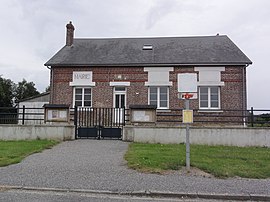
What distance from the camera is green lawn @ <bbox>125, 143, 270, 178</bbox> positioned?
7371 millimetres

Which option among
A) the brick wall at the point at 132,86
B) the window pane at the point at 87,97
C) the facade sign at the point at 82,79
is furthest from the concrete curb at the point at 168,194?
the facade sign at the point at 82,79

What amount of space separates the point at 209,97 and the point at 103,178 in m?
13.7

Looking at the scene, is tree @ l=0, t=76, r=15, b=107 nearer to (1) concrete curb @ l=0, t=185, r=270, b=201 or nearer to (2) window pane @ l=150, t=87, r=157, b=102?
(2) window pane @ l=150, t=87, r=157, b=102

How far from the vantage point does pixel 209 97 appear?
1884 centimetres

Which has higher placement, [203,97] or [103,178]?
[203,97]

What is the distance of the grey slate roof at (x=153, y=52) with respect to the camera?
62.6 ft

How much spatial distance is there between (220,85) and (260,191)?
13556 mm

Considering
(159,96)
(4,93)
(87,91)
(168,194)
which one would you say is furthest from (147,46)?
(4,93)

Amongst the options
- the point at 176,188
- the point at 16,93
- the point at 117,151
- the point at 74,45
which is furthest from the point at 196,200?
the point at 16,93

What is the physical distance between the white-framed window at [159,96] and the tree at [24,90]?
42.2m

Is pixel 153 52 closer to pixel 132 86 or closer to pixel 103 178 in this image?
pixel 132 86

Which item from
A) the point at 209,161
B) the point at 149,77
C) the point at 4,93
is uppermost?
the point at 4,93

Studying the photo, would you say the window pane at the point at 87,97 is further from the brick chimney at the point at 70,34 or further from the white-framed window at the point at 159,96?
the brick chimney at the point at 70,34

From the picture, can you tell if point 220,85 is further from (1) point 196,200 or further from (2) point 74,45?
(1) point 196,200
